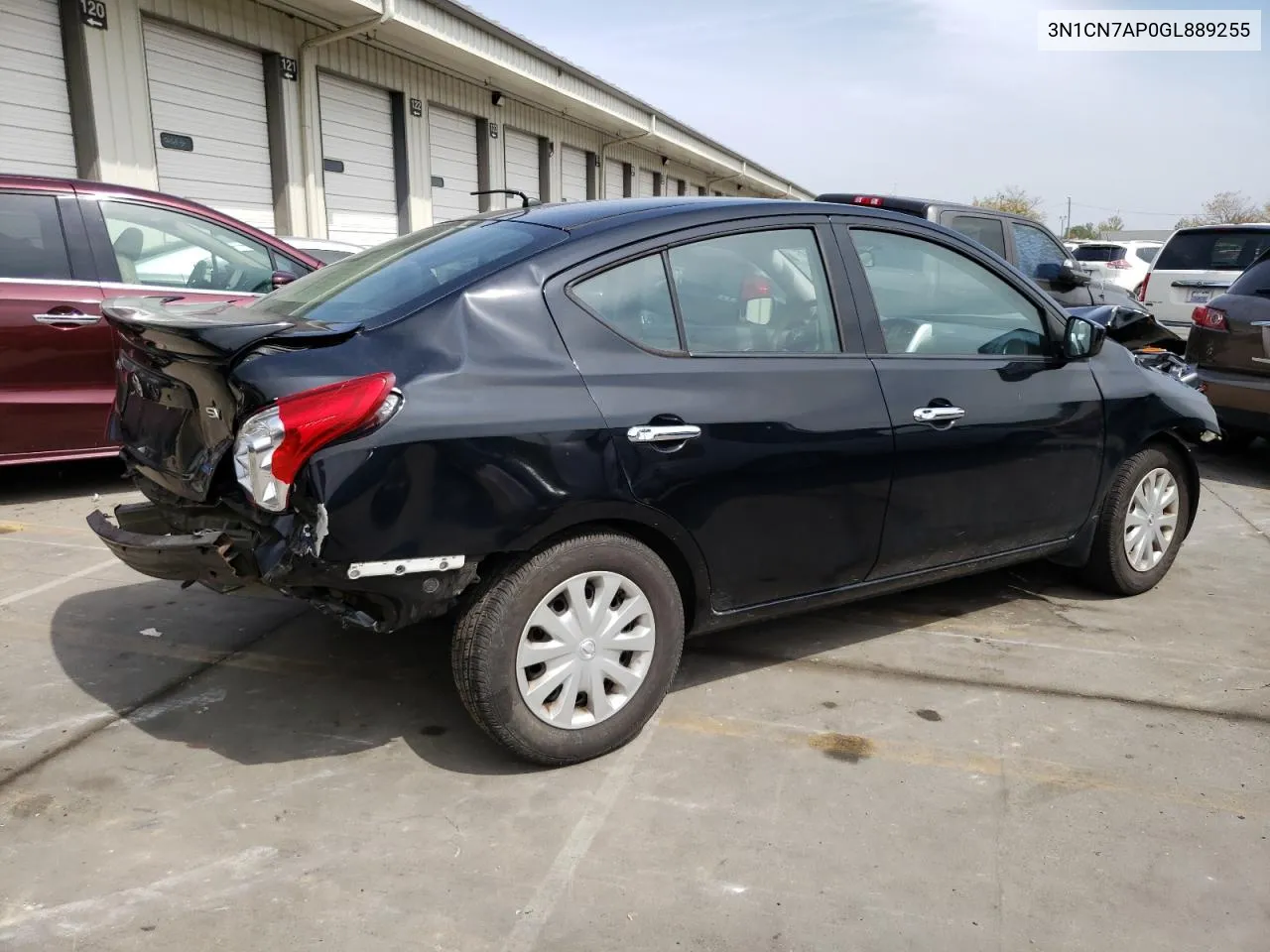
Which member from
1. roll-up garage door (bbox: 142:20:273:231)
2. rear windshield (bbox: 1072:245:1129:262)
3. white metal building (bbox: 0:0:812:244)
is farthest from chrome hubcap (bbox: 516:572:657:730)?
rear windshield (bbox: 1072:245:1129:262)

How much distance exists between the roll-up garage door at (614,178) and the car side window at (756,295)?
19.3 metres

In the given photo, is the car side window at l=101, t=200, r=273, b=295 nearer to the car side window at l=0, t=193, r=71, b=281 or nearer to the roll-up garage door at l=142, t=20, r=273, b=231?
the car side window at l=0, t=193, r=71, b=281

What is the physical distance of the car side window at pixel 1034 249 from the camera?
862cm

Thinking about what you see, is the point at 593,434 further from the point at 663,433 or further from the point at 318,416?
the point at 318,416

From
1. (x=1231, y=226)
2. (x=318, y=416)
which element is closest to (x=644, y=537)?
(x=318, y=416)

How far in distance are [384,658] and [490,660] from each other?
108 cm

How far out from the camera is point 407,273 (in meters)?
3.10

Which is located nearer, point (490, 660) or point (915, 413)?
point (490, 660)

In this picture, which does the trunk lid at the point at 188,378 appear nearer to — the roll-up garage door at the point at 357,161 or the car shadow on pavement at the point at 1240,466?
the car shadow on pavement at the point at 1240,466

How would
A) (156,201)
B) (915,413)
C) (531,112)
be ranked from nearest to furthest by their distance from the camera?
(915,413)
(156,201)
(531,112)

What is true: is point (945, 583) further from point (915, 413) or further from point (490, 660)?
point (490, 660)

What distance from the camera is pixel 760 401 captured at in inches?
123

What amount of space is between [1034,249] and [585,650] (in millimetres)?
7531

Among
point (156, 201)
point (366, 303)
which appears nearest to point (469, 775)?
point (366, 303)
